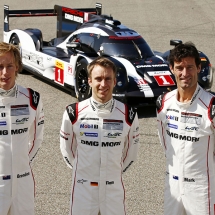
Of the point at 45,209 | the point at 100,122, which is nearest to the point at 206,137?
the point at 100,122

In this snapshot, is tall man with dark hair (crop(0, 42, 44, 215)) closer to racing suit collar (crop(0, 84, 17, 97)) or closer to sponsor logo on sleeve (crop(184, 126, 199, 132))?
racing suit collar (crop(0, 84, 17, 97))

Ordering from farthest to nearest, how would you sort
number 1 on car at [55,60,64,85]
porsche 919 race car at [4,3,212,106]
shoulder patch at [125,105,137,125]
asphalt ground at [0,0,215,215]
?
1. number 1 on car at [55,60,64,85]
2. porsche 919 race car at [4,3,212,106]
3. asphalt ground at [0,0,215,215]
4. shoulder patch at [125,105,137,125]

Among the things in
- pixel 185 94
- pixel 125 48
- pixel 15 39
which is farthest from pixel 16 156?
pixel 15 39

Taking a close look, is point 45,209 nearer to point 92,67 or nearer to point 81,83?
point 92,67

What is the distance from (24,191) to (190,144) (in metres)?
1.35

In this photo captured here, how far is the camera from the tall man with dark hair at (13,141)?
4.53 m

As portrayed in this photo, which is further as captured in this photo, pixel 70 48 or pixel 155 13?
pixel 155 13

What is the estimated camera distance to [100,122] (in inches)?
180

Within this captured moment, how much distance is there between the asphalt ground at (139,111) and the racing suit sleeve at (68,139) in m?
1.69

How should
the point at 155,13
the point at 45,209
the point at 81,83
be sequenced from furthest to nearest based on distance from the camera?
the point at 155,13
the point at 81,83
the point at 45,209

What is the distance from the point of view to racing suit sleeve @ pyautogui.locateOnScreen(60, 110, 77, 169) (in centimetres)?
468

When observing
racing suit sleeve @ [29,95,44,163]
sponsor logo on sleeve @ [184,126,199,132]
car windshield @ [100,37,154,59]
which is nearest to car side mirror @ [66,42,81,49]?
car windshield @ [100,37,154,59]

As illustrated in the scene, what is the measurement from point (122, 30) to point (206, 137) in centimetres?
682

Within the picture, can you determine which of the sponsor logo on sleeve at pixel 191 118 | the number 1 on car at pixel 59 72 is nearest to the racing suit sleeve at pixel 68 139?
the sponsor logo on sleeve at pixel 191 118
